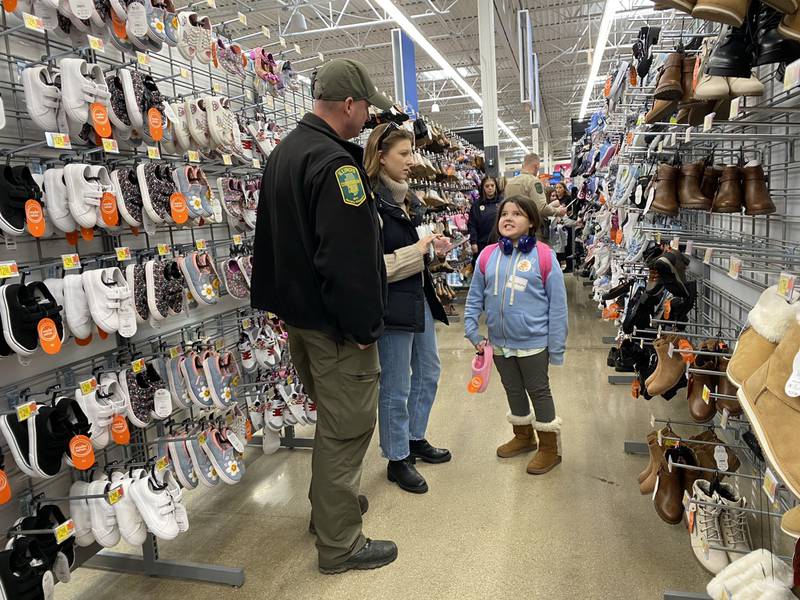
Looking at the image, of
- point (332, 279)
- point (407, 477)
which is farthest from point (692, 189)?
point (407, 477)

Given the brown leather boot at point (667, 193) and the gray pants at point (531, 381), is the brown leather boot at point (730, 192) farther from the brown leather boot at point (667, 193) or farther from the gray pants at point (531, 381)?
the gray pants at point (531, 381)

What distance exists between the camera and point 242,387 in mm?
3309

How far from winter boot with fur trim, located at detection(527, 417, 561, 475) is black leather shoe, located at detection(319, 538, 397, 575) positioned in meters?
1.03

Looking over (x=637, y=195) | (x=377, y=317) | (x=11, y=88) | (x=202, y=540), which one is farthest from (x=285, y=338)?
(x=637, y=195)

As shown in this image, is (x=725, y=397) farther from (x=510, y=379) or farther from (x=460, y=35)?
(x=460, y=35)

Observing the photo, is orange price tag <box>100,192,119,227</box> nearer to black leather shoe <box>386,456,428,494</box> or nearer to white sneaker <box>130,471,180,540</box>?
white sneaker <box>130,471,180,540</box>

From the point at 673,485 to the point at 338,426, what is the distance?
1442 millimetres

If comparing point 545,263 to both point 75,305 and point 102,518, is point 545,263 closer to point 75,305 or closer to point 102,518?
point 75,305

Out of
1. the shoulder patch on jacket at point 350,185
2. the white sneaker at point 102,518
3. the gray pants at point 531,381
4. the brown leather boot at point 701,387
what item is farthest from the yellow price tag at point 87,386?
the brown leather boot at point 701,387

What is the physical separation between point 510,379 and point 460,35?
1229 centimetres

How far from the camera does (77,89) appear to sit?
201 cm

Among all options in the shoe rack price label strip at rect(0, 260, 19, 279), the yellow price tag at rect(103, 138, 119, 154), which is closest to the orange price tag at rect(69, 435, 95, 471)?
the shoe rack price label strip at rect(0, 260, 19, 279)

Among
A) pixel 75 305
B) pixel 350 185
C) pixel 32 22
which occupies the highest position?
pixel 32 22

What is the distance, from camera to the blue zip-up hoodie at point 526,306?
296 centimetres
